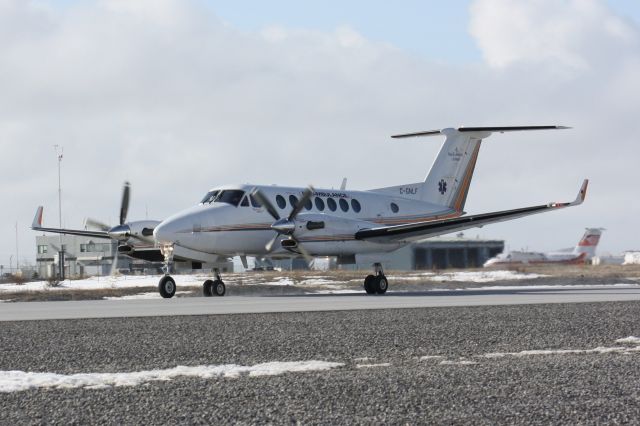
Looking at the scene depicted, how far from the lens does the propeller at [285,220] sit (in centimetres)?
2755

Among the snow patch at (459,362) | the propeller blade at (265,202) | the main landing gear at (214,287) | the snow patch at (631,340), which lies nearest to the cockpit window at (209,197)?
the propeller blade at (265,202)

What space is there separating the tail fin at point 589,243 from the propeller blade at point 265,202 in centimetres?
7208

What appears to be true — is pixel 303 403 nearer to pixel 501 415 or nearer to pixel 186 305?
pixel 501 415

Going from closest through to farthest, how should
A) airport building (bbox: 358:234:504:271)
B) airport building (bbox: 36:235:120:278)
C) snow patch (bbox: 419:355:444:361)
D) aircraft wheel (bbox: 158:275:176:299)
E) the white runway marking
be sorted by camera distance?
the white runway marking < snow patch (bbox: 419:355:444:361) < aircraft wheel (bbox: 158:275:176:299) < airport building (bbox: 358:234:504:271) < airport building (bbox: 36:235:120:278)

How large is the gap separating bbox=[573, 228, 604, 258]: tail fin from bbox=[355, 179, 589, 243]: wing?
6801 cm

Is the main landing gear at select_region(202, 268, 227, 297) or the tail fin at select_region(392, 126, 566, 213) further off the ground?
the tail fin at select_region(392, 126, 566, 213)

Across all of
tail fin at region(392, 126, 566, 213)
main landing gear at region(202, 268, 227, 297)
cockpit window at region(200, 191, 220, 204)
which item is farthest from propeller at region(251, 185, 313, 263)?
tail fin at region(392, 126, 566, 213)

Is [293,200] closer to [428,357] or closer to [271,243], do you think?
[271,243]

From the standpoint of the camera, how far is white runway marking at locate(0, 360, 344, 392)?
9.05m

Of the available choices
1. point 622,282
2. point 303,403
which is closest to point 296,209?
point 622,282

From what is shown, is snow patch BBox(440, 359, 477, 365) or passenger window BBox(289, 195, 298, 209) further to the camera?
passenger window BBox(289, 195, 298, 209)

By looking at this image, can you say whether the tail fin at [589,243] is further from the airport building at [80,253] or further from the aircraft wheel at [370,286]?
the aircraft wheel at [370,286]

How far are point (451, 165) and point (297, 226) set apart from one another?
9627mm

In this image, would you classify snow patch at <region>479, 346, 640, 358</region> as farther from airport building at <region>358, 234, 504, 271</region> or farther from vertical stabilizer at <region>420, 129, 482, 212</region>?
airport building at <region>358, 234, 504, 271</region>
